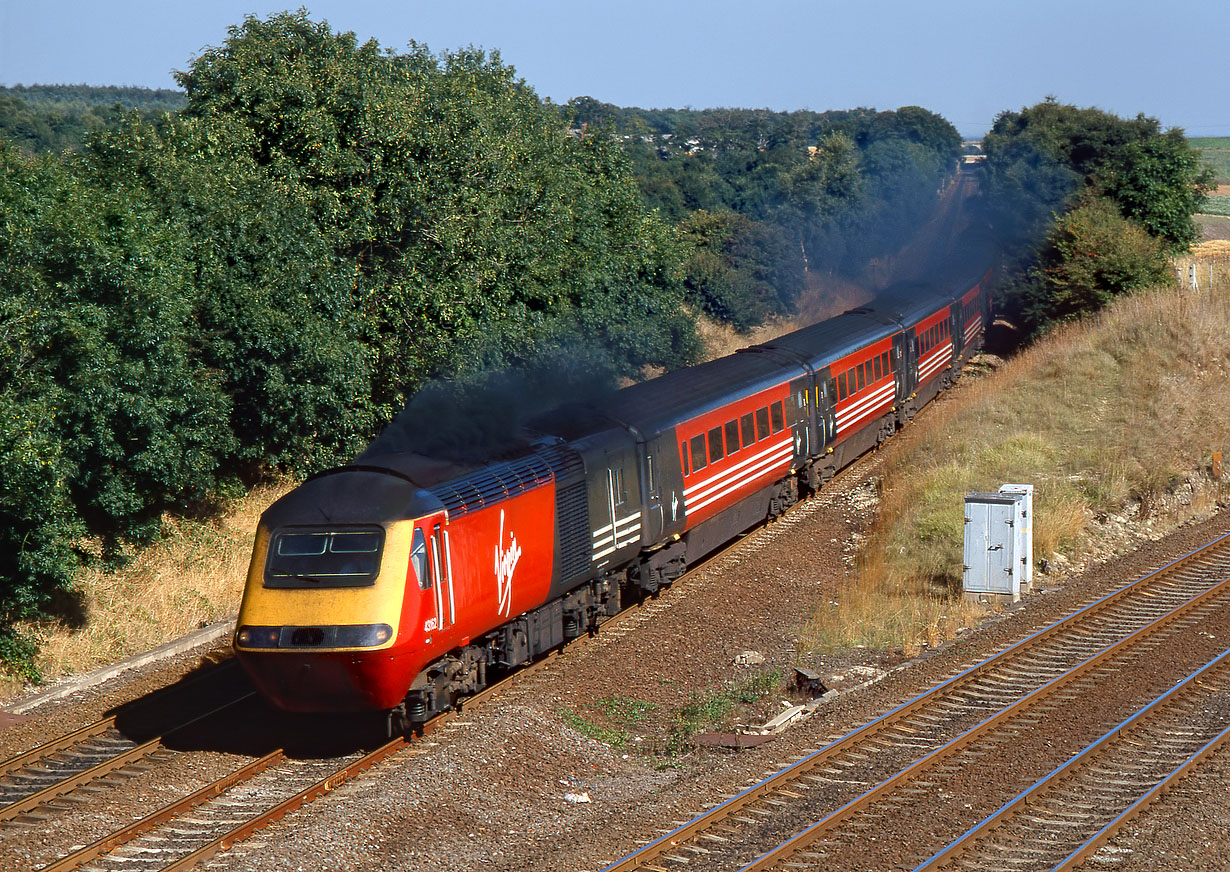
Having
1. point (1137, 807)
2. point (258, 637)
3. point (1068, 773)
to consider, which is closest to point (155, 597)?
point (258, 637)

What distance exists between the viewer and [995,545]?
1906 centimetres

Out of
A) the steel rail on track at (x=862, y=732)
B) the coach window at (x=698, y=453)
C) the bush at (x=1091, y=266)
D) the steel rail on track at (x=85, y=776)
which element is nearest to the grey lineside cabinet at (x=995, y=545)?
the steel rail on track at (x=862, y=732)

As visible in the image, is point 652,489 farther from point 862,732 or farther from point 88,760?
point 88,760

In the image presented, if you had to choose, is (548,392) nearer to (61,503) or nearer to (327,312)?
(327,312)

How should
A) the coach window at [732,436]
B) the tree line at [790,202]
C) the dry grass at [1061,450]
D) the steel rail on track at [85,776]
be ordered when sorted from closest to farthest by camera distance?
the steel rail on track at [85,776] < the dry grass at [1061,450] < the coach window at [732,436] < the tree line at [790,202]

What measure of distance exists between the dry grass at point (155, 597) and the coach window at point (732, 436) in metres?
8.62

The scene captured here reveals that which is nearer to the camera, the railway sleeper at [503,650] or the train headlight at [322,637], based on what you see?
the train headlight at [322,637]

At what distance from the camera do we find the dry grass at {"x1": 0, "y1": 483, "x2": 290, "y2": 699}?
18.3 meters

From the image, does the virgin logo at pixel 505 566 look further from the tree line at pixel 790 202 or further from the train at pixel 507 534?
the tree line at pixel 790 202

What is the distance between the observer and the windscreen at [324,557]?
12.5 meters

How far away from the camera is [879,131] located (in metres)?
95.3

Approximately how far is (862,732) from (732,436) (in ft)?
27.2

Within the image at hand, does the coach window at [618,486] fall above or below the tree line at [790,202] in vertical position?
below

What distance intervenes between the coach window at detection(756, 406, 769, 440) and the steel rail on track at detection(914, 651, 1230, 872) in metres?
9.00
